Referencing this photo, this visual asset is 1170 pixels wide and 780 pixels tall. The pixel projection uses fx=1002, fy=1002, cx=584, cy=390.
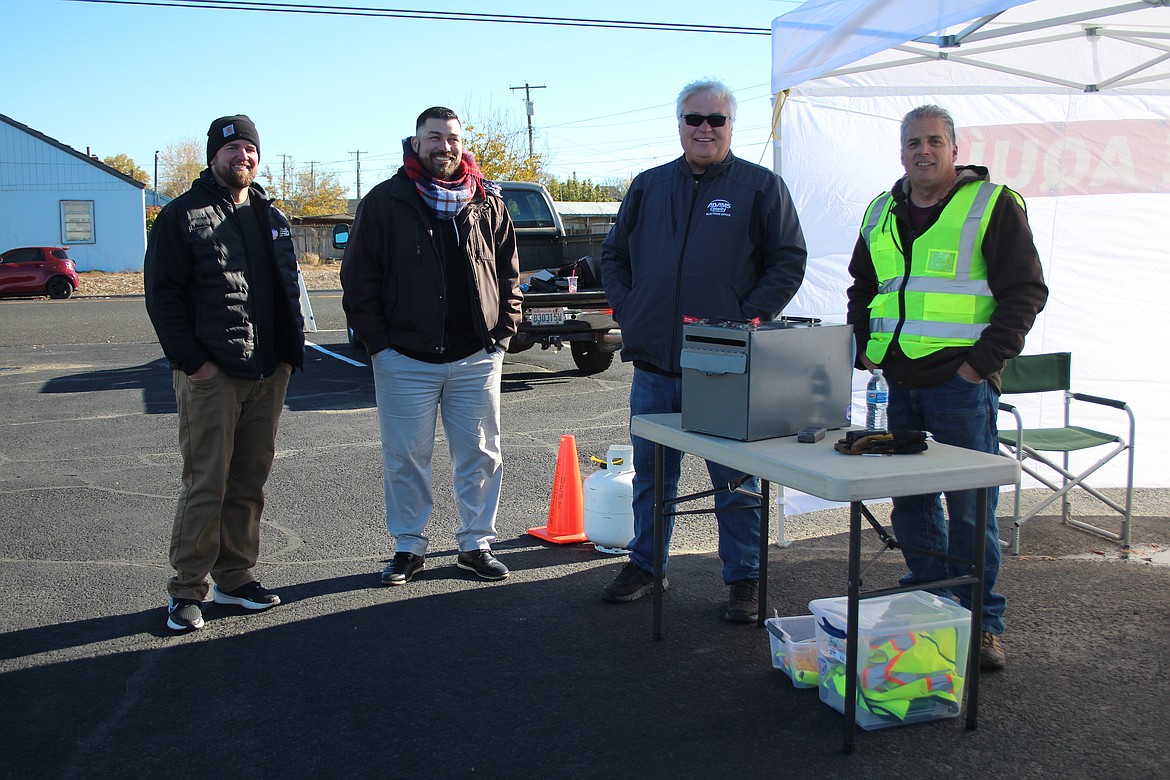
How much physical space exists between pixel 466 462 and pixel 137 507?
253 cm

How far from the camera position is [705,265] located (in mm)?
4223

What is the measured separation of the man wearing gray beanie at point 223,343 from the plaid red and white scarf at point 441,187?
0.65 metres

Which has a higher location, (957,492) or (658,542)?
(957,492)

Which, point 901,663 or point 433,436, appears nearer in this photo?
point 901,663

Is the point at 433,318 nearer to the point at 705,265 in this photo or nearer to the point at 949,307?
the point at 705,265

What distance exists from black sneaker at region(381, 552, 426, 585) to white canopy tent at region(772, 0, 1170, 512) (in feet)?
8.17

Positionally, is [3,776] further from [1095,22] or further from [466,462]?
[1095,22]

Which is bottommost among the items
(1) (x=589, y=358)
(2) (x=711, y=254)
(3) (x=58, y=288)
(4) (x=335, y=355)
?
(4) (x=335, y=355)

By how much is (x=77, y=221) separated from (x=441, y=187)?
40.3 metres

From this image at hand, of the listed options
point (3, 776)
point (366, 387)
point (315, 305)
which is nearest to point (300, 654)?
point (3, 776)

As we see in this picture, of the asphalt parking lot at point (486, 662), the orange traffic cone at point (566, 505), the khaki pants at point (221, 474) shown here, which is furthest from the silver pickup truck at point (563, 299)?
the khaki pants at point (221, 474)

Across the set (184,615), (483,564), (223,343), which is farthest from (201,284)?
(483,564)

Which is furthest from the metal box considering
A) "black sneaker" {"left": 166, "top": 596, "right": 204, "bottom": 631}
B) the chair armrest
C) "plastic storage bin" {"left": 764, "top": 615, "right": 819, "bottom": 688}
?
the chair armrest

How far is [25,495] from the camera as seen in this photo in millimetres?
6375
